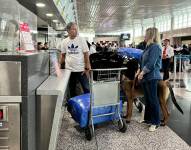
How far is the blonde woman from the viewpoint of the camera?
3629 millimetres

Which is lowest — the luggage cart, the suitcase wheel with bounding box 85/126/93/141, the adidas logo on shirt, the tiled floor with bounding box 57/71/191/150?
the tiled floor with bounding box 57/71/191/150

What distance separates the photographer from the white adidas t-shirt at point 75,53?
407 cm

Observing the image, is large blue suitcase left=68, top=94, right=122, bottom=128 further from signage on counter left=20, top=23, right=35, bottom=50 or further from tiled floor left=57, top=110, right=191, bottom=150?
signage on counter left=20, top=23, right=35, bottom=50

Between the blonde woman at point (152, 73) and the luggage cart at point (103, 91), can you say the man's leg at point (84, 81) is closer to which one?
the luggage cart at point (103, 91)

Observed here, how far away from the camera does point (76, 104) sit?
3.50m

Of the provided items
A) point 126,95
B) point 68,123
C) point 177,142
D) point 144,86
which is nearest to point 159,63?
point 144,86

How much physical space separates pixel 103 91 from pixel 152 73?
2.54 feet

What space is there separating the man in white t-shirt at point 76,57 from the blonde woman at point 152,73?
0.87 meters

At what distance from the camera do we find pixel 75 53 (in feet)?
13.5

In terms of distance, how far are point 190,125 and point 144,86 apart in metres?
1.00

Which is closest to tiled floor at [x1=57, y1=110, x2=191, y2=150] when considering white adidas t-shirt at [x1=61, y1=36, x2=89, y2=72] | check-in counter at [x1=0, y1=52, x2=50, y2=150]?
white adidas t-shirt at [x1=61, y1=36, x2=89, y2=72]

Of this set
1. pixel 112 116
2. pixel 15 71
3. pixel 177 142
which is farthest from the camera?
pixel 112 116

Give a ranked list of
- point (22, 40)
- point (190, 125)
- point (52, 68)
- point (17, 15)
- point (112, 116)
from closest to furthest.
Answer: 1. point (22, 40)
2. point (17, 15)
3. point (52, 68)
4. point (112, 116)
5. point (190, 125)

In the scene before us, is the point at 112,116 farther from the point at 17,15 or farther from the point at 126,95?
the point at 17,15
